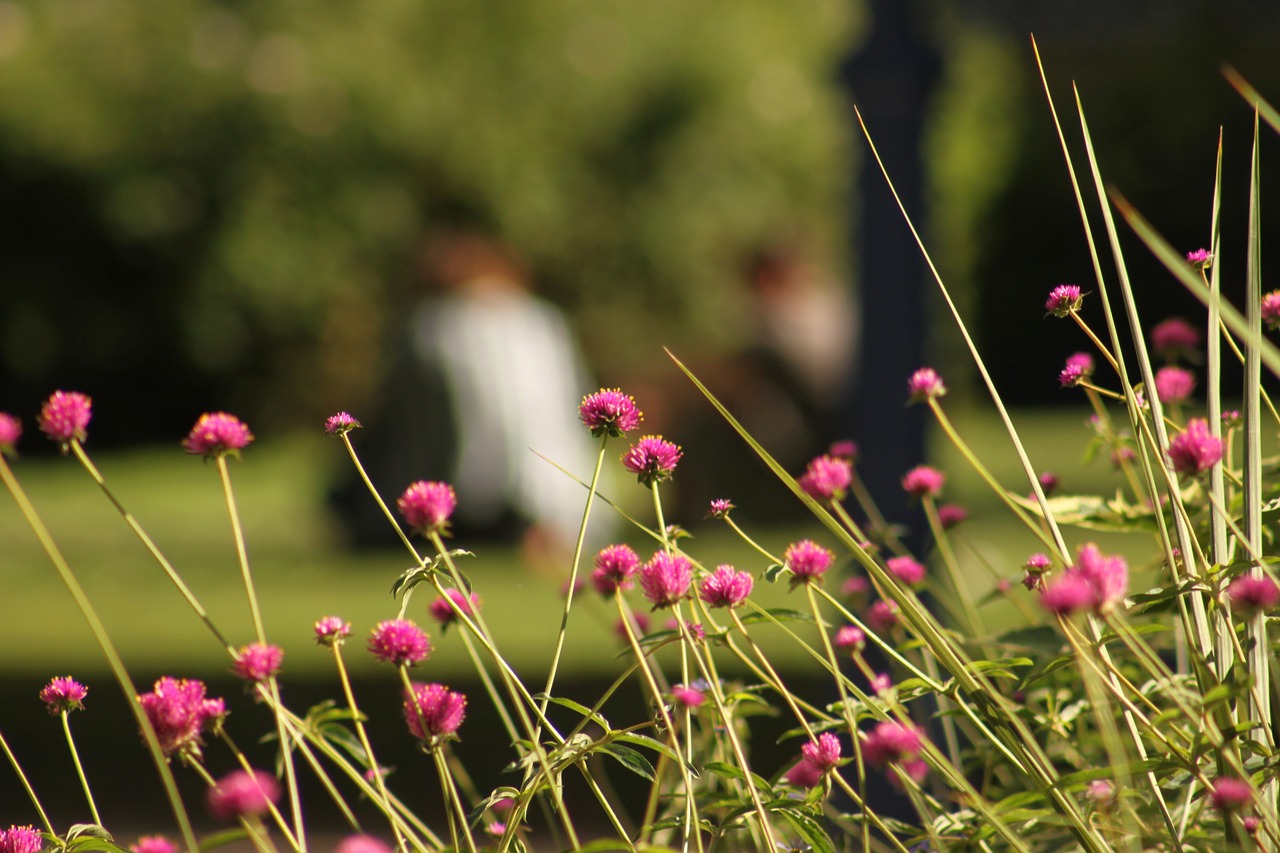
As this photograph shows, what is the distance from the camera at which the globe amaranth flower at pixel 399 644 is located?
3.72 ft

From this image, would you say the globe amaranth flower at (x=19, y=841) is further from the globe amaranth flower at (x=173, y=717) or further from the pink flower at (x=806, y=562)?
the pink flower at (x=806, y=562)

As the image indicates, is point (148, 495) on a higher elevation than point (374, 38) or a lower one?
lower

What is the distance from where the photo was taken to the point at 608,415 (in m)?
1.18

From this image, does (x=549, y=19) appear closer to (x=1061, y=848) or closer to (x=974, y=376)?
(x=974, y=376)

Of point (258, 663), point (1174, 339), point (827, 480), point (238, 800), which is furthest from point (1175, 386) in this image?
point (238, 800)

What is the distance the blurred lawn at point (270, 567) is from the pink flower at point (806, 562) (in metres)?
2.09

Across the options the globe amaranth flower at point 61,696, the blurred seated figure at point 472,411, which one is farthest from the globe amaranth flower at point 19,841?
the blurred seated figure at point 472,411

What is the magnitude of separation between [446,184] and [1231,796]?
13.4 metres

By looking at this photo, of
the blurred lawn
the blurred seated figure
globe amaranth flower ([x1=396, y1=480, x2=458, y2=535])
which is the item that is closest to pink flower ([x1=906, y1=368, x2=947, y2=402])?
globe amaranth flower ([x1=396, y1=480, x2=458, y2=535])

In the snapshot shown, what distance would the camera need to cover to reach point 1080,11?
435cm

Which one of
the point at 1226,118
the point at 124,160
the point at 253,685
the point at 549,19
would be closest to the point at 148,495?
the point at 124,160

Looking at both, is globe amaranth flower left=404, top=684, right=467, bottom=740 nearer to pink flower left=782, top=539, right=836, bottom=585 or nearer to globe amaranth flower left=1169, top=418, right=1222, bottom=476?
pink flower left=782, top=539, right=836, bottom=585

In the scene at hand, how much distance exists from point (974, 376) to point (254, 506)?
741 cm

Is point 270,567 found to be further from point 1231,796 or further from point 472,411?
point 1231,796
